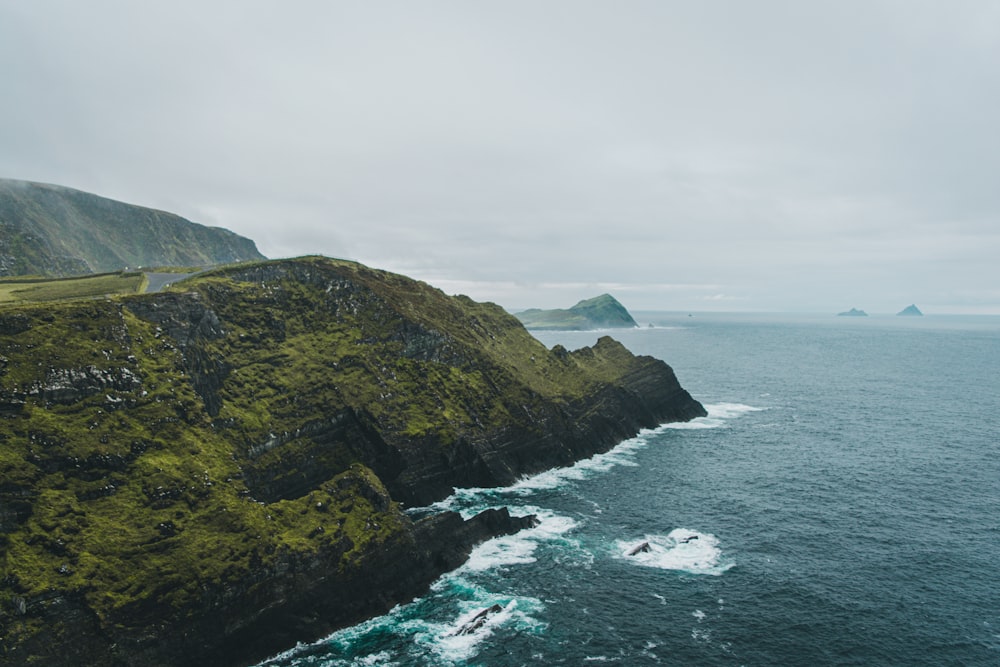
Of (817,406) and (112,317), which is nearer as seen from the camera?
(112,317)

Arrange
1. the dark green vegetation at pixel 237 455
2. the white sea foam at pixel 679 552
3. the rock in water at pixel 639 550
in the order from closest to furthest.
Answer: the dark green vegetation at pixel 237 455
the white sea foam at pixel 679 552
the rock in water at pixel 639 550

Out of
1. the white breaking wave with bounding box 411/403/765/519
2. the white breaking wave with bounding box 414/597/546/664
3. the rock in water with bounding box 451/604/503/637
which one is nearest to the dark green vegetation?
the white breaking wave with bounding box 411/403/765/519

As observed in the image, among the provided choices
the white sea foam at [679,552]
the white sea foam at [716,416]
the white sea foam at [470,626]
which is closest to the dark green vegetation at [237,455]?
the white sea foam at [470,626]

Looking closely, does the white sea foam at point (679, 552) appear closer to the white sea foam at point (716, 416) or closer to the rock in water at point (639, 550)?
the rock in water at point (639, 550)

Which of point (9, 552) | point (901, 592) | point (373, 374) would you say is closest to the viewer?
point (9, 552)

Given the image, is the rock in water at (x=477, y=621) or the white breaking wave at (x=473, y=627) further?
the rock in water at (x=477, y=621)

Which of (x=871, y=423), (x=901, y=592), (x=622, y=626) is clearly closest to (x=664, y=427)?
(x=871, y=423)

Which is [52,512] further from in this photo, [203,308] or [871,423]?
[871,423]
